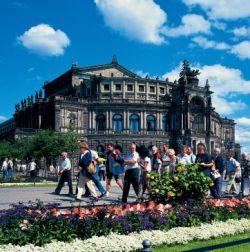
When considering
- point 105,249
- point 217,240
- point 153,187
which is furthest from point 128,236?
point 153,187

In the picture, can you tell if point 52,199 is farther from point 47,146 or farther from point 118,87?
point 118,87

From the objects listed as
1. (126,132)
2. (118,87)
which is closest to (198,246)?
(126,132)

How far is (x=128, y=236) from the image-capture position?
991 centimetres

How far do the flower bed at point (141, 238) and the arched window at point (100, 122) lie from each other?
6228 centimetres

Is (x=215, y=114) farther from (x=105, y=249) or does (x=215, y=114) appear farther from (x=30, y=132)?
(x=105, y=249)

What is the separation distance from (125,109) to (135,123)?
3.04m

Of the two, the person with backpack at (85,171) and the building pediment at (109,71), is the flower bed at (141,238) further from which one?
the building pediment at (109,71)

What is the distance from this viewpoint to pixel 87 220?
32.0ft

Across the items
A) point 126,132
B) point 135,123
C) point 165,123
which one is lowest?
point 126,132

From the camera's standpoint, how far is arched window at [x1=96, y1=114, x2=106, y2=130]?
2933 inches

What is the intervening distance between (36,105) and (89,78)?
10.1 metres

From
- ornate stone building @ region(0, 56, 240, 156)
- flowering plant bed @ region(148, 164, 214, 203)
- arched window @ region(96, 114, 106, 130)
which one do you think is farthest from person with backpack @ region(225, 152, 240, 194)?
arched window @ region(96, 114, 106, 130)

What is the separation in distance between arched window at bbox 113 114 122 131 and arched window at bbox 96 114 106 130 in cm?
169

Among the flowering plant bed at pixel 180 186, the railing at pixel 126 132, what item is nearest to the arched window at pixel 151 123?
the railing at pixel 126 132
